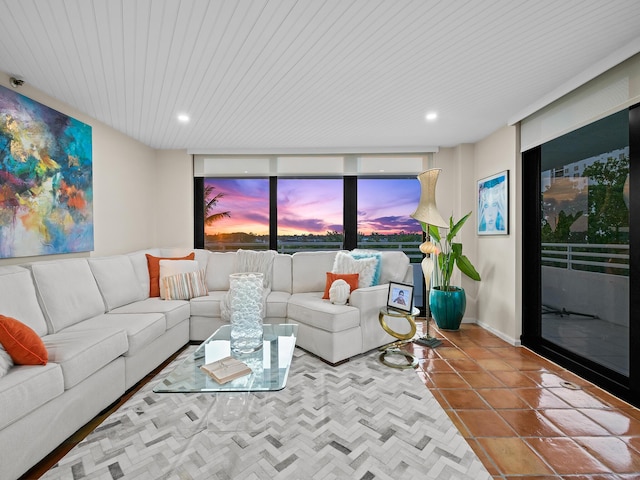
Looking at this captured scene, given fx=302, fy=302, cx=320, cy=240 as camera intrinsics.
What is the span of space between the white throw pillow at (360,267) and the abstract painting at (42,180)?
2710mm

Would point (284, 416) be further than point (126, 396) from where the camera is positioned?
No

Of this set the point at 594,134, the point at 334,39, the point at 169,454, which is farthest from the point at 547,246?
the point at 169,454

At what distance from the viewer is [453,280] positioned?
443 centimetres


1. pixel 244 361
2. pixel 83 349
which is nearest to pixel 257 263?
pixel 244 361

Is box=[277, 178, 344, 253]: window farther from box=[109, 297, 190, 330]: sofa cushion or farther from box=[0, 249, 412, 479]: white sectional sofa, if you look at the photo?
box=[109, 297, 190, 330]: sofa cushion

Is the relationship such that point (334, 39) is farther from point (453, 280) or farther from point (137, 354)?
point (453, 280)

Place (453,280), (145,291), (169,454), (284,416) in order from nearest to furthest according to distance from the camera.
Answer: (169,454), (284,416), (145,291), (453,280)

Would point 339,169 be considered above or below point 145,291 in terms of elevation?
above

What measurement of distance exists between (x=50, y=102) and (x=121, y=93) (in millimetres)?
687

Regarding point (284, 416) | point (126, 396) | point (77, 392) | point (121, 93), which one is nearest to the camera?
point (77, 392)

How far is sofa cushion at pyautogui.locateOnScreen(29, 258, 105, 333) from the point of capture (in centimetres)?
225

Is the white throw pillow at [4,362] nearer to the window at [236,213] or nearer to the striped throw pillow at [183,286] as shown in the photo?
the striped throw pillow at [183,286]

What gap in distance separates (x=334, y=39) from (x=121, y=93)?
6.61 ft

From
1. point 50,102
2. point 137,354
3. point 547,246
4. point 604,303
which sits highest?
point 50,102
